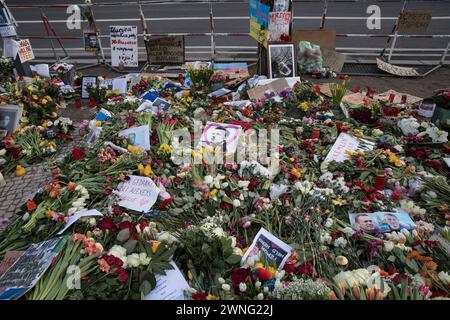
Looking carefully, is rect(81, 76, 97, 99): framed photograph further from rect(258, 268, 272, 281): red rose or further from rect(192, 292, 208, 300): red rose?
rect(258, 268, 272, 281): red rose

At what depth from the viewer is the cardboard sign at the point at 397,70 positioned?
7.39 m

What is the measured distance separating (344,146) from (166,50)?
204 inches

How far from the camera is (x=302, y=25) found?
1097cm

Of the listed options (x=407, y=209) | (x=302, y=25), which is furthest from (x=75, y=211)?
(x=302, y=25)

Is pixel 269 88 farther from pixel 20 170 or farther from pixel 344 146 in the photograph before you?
pixel 20 170

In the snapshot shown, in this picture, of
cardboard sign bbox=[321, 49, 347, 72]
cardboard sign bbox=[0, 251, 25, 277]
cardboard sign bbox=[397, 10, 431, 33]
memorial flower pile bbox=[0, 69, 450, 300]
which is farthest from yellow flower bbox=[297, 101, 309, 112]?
cardboard sign bbox=[0, 251, 25, 277]

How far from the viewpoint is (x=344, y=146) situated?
4461 millimetres

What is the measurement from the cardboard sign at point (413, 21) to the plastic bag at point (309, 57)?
1933 mm

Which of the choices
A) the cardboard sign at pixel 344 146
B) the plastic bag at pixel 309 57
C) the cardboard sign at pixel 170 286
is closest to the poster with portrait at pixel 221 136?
the cardboard sign at pixel 344 146

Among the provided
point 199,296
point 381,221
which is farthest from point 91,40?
point 381,221

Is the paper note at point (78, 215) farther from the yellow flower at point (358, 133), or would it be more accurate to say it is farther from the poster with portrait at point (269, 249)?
the yellow flower at point (358, 133)

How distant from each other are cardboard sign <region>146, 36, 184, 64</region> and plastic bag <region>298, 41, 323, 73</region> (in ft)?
8.95

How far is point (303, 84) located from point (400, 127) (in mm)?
1901

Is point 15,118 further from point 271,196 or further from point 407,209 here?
point 407,209
